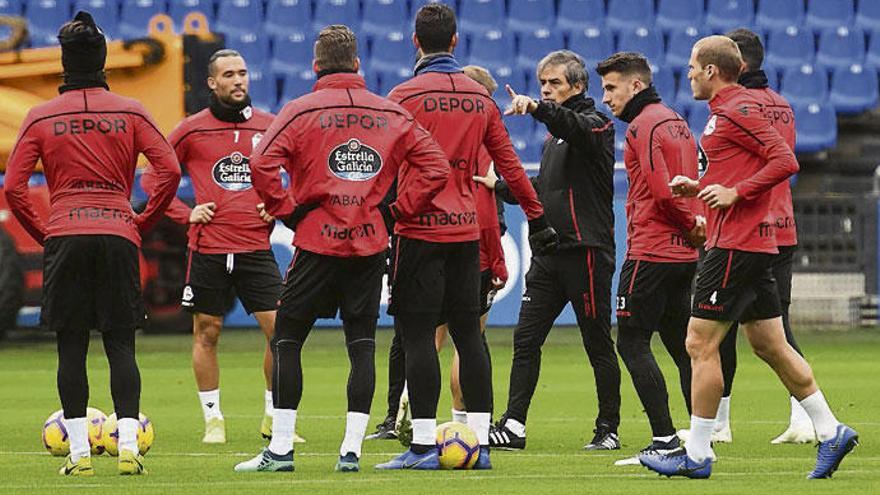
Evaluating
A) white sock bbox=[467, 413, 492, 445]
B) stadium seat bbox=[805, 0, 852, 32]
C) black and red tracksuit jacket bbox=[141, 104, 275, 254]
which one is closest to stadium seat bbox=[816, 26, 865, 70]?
stadium seat bbox=[805, 0, 852, 32]

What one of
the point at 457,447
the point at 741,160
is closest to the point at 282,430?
the point at 457,447

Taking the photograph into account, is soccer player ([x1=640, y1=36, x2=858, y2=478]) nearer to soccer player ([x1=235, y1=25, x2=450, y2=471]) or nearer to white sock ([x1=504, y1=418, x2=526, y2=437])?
soccer player ([x1=235, y1=25, x2=450, y2=471])

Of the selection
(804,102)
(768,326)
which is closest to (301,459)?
(768,326)

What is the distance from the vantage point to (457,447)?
8.40 m

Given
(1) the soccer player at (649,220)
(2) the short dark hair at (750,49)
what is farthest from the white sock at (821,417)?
(2) the short dark hair at (750,49)

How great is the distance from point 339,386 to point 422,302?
564 cm

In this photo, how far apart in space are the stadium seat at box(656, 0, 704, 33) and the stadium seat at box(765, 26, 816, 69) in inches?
35.8

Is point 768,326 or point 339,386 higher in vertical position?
point 768,326

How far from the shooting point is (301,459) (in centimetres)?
901

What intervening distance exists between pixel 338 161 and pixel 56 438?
7.84ft

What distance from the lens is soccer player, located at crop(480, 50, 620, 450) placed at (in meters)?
9.51

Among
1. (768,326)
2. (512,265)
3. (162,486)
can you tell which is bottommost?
(512,265)

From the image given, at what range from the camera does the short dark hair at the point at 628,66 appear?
8.69m

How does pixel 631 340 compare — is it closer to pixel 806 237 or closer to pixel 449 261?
pixel 449 261
